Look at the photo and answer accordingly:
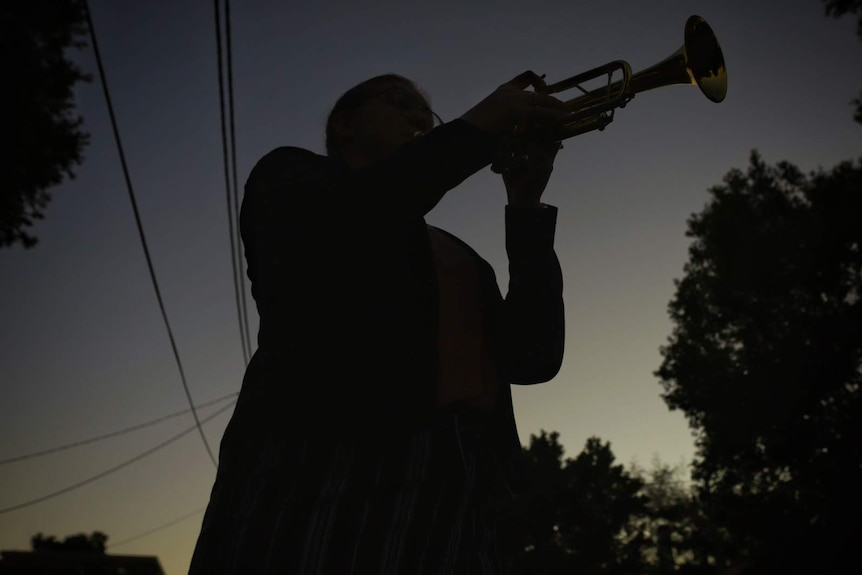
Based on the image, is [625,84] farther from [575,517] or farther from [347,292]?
[575,517]

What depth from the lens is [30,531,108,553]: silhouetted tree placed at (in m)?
38.8

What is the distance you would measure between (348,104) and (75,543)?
4817cm

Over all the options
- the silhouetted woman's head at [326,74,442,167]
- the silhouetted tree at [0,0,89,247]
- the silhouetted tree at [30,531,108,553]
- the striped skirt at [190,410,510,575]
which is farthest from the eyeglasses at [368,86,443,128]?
the silhouetted tree at [30,531,108,553]

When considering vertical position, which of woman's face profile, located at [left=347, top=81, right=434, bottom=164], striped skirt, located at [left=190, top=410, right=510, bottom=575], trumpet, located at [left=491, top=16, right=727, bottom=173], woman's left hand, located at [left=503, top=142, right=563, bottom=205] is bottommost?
striped skirt, located at [left=190, top=410, right=510, bottom=575]

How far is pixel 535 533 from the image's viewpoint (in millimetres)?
25562

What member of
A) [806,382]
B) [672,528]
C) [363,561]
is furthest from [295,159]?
[672,528]

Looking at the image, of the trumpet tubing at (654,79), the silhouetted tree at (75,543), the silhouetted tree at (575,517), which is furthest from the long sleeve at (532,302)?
the silhouetted tree at (75,543)

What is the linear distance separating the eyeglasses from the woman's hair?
2.3 inches

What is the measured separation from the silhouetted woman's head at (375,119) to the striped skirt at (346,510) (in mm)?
1054

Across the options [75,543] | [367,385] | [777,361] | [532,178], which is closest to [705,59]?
[532,178]

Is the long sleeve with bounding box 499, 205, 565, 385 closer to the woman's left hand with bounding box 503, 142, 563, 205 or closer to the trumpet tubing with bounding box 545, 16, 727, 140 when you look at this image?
the woman's left hand with bounding box 503, 142, 563, 205

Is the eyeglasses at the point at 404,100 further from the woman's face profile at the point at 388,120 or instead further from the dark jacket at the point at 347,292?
the dark jacket at the point at 347,292

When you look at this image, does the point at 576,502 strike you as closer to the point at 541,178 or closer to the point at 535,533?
the point at 535,533

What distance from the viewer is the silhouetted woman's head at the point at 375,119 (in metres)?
2.05
